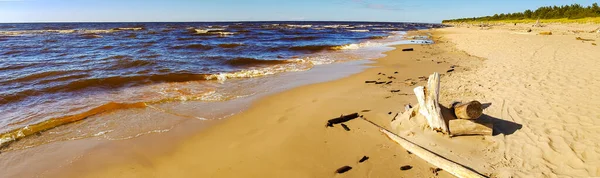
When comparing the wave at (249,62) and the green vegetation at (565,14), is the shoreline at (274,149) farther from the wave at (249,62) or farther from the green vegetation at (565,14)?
the green vegetation at (565,14)

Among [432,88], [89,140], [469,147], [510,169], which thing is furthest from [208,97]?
[510,169]

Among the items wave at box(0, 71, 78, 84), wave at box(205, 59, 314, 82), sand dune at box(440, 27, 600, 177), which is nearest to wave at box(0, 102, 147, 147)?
wave at box(205, 59, 314, 82)

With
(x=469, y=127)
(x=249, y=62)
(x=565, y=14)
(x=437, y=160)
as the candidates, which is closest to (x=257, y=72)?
(x=249, y=62)

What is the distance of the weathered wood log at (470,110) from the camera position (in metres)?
4.40

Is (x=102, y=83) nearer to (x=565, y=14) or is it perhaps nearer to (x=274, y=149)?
(x=274, y=149)

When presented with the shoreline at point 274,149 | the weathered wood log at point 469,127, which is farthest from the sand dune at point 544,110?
the shoreline at point 274,149

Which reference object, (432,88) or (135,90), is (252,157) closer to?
(432,88)

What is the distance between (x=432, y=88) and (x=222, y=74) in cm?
863

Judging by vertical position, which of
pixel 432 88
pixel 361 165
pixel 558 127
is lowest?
pixel 361 165

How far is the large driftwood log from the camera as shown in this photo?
15.5 ft

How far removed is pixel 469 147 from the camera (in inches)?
177

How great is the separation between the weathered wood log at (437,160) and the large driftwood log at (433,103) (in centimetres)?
69

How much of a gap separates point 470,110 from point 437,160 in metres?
1.09

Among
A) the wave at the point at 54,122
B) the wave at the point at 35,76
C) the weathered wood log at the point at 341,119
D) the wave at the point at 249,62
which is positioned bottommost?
the wave at the point at 54,122
